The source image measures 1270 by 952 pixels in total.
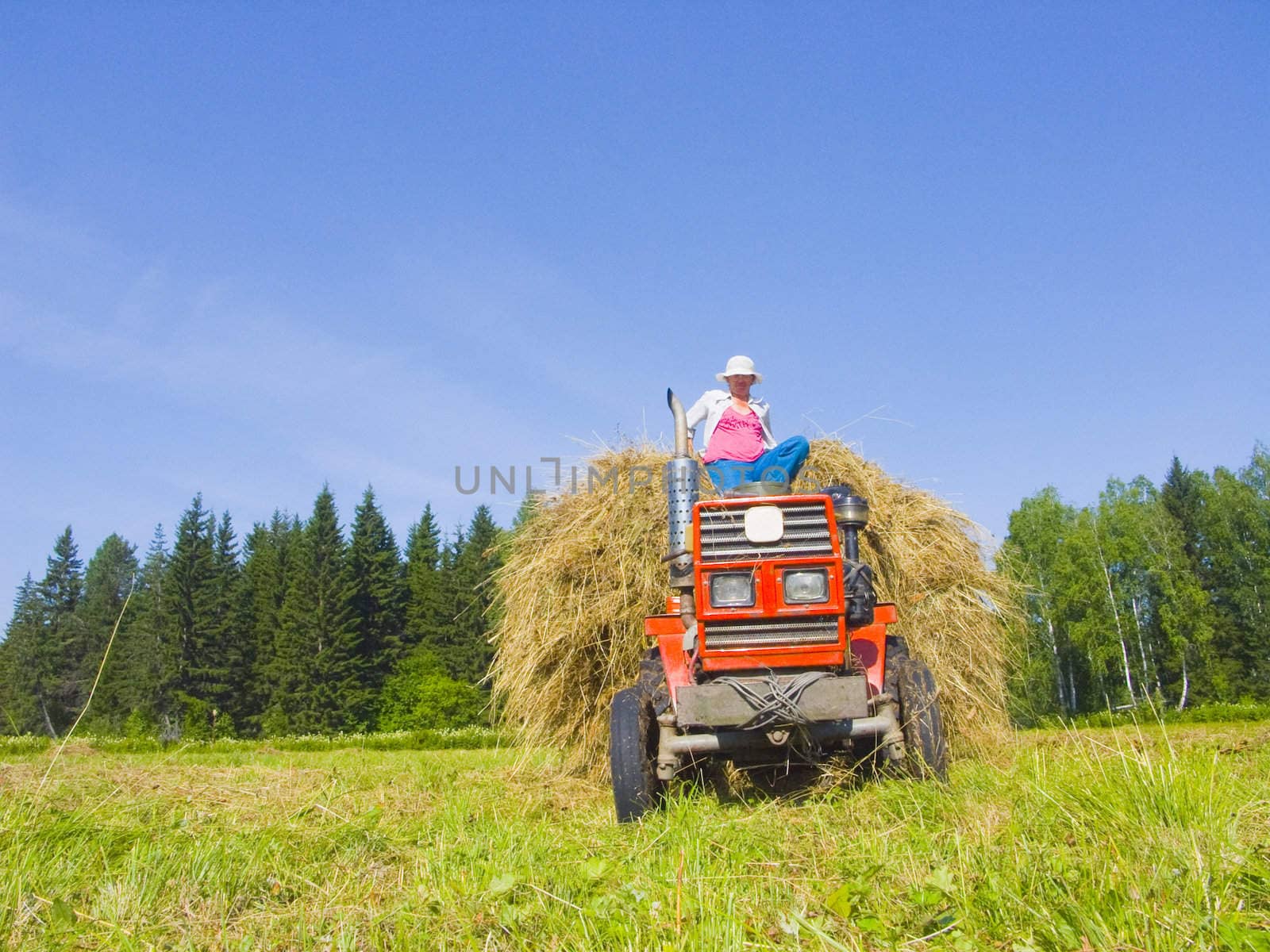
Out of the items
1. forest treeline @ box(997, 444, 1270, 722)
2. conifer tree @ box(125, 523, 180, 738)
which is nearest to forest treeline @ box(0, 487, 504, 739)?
conifer tree @ box(125, 523, 180, 738)

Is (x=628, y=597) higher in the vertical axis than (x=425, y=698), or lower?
higher

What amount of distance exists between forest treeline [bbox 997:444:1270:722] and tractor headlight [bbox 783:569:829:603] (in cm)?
3498

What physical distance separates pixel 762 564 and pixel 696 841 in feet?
6.37

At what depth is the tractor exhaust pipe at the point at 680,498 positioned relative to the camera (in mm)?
5788

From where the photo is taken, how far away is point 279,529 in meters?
68.3

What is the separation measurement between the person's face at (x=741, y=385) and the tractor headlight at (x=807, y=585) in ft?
7.51

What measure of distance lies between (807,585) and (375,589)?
52172 millimetres

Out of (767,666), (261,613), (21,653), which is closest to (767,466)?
(767,666)

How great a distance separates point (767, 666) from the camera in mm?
5395

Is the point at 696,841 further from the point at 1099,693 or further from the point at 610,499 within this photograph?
the point at 1099,693

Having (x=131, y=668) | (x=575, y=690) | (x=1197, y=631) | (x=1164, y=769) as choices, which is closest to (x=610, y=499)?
(x=575, y=690)

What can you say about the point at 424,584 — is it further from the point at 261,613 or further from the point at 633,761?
the point at 633,761

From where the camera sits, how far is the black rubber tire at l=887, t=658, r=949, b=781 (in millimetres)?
5336

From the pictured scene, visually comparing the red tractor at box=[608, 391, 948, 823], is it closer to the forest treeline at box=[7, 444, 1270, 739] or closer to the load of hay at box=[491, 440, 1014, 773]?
the load of hay at box=[491, 440, 1014, 773]
